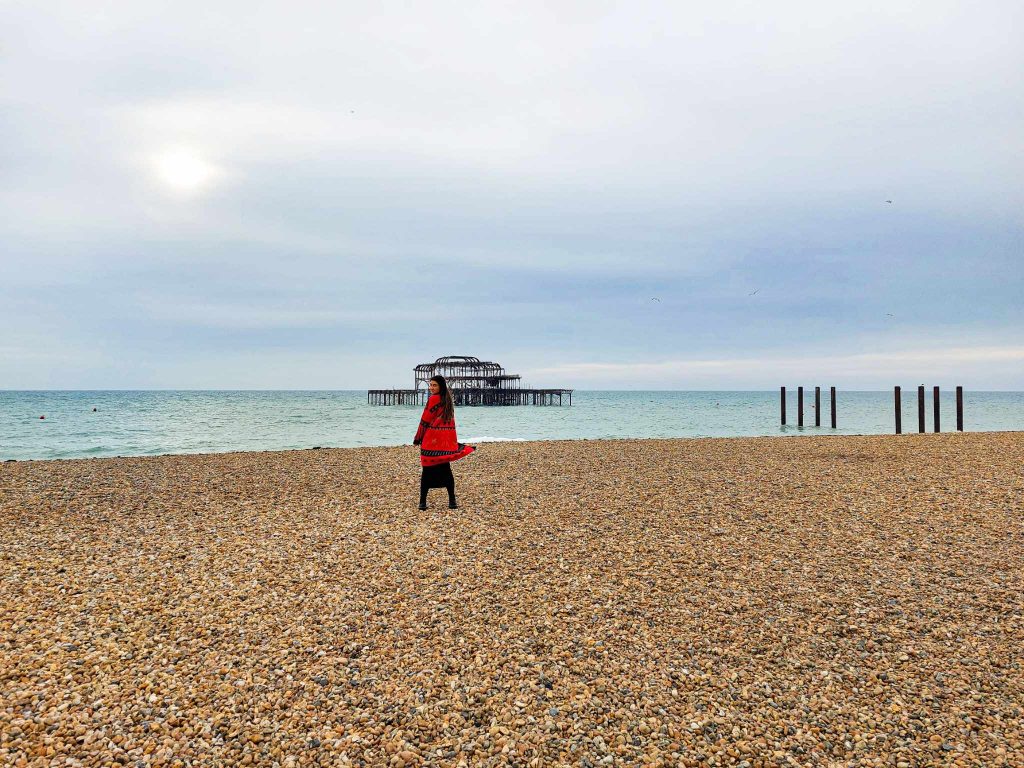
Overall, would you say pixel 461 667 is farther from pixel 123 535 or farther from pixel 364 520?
pixel 123 535

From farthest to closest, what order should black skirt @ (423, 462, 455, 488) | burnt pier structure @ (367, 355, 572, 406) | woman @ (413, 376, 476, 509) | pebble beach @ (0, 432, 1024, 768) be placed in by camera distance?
burnt pier structure @ (367, 355, 572, 406)
black skirt @ (423, 462, 455, 488)
woman @ (413, 376, 476, 509)
pebble beach @ (0, 432, 1024, 768)

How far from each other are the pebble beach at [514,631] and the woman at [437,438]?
481 mm

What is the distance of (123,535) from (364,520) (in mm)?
2796

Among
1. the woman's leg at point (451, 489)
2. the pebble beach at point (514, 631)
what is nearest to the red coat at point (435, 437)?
the woman's leg at point (451, 489)

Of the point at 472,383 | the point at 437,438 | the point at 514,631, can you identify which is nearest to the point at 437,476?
the point at 437,438

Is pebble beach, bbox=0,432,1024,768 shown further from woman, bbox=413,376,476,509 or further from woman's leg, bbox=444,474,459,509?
woman, bbox=413,376,476,509

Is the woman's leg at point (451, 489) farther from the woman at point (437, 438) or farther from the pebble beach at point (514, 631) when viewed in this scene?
the pebble beach at point (514, 631)

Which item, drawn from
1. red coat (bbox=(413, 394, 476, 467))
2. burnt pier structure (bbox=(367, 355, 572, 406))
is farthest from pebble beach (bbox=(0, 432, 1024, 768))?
burnt pier structure (bbox=(367, 355, 572, 406))

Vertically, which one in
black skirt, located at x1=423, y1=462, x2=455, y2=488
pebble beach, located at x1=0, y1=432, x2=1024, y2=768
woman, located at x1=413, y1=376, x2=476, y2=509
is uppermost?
woman, located at x1=413, y1=376, x2=476, y2=509

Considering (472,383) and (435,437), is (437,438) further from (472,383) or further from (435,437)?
(472,383)

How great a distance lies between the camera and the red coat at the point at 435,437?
28.1 ft

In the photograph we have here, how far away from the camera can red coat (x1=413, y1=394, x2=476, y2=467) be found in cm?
858

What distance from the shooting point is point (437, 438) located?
339 inches

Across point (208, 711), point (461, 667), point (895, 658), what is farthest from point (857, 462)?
point (208, 711)
